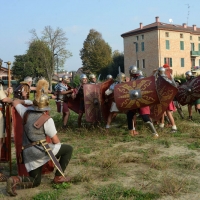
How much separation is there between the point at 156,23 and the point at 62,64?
15540 mm

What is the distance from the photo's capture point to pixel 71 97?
8609 mm

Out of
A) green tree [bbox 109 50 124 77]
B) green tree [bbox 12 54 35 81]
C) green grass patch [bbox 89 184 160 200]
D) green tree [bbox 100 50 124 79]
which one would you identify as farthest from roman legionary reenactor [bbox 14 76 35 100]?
green tree [bbox 12 54 35 81]

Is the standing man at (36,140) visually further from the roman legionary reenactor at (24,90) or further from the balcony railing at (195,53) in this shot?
the balcony railing at (195,53)

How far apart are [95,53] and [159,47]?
1164 centimetres

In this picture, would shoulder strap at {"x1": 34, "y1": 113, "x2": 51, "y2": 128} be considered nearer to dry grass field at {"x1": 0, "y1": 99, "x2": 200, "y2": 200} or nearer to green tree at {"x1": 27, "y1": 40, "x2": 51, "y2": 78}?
dry grass field at {"x1": 0, "y1": 99, "x2": 200, "y2": 200}

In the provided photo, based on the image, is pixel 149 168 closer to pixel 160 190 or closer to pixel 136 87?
pixel 160 190

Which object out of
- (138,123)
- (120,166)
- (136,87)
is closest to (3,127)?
(120,166)

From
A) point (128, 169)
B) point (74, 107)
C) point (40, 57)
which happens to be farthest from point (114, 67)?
point (128, 169)

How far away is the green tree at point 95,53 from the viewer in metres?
55.9

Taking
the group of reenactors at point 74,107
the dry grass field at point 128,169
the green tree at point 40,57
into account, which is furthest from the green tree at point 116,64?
the dry grass field at point 128,169

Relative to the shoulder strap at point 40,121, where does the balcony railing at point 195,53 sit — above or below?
above

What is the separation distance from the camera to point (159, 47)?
49.5 metres

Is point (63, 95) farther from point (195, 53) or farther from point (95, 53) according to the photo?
point (195, 53)

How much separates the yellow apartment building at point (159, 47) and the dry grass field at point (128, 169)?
139 ft
